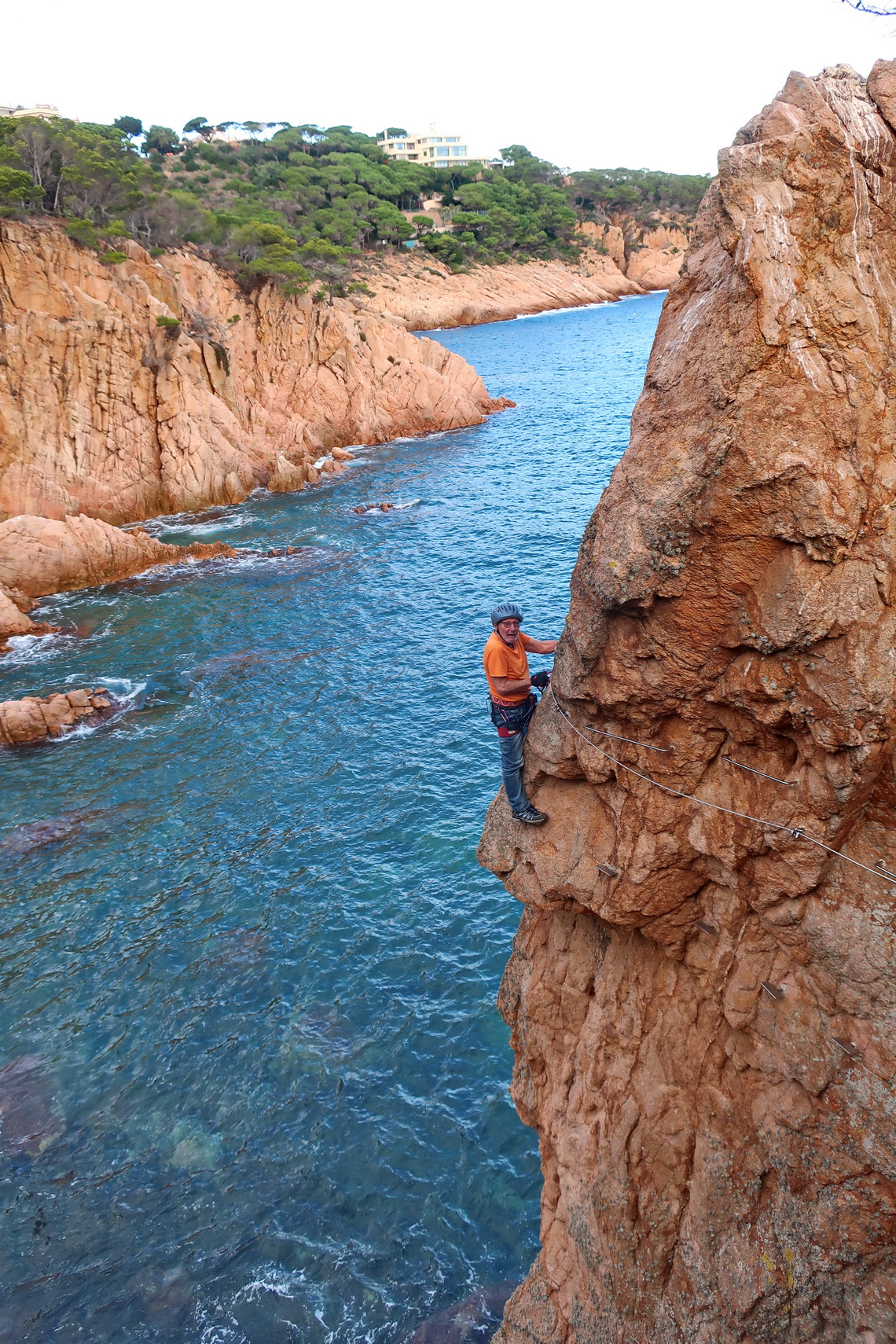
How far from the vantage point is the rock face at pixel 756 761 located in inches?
220

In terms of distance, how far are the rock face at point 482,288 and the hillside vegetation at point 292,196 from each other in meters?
3.53

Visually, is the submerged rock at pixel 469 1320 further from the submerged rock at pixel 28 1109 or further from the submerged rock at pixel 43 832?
the submerged rock at pixel 43 832

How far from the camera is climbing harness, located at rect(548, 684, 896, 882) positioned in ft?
18.7

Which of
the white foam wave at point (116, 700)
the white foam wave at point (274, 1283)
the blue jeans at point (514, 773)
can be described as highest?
the blue jeans at point (514, 773)

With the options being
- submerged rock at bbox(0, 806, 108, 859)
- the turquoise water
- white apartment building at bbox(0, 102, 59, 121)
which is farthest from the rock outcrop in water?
white apartment building at bbox(0, 102, 59, 121)

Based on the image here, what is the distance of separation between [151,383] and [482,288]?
99579 mm

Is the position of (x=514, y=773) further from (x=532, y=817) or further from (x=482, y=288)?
(x=482, y=288)

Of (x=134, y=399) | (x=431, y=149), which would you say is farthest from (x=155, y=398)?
(x=431, y=149)

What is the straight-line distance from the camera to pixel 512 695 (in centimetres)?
916

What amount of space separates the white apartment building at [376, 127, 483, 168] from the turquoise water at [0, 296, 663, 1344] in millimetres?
191699

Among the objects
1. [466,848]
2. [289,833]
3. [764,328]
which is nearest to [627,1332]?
[764,328]

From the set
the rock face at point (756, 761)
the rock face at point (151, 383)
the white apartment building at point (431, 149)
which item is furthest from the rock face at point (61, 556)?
the white apartment building at point (431, 149)

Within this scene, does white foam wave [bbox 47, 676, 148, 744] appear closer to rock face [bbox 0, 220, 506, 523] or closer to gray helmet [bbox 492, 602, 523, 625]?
rock face [bbox 0, 220, 506, 523]

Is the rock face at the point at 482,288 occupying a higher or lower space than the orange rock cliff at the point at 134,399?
higher
